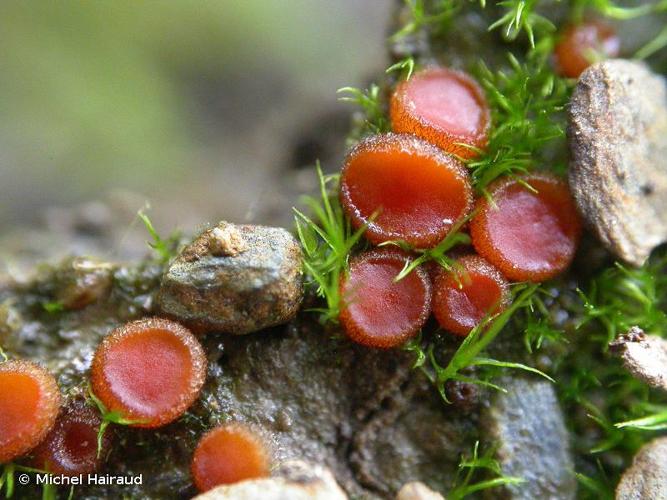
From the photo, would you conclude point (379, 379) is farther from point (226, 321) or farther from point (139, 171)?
point (139, 171)

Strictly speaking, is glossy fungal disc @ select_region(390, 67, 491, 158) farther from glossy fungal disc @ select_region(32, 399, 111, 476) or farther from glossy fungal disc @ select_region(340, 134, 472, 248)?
glossy fungal disc @ select_region(32, 399, 111, 476)

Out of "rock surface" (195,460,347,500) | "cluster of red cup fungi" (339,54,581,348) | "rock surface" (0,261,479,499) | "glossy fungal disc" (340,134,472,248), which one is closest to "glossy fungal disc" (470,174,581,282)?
"cluster of red cup fungi" (339,54,581,348)

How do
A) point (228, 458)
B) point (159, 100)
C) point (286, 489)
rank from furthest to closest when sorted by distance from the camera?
point (159, 100) → point (228, 458) → point (286, 489)

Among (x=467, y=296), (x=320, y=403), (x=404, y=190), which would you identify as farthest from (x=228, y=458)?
(x=404, y=190)

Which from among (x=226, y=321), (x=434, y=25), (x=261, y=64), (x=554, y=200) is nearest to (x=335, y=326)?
(x=226, y=321)

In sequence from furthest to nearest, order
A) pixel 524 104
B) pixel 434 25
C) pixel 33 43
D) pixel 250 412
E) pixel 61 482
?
pixel 33 43 < pixel 434 25 < pixel 524 104 < pixel 250 412 < pixel 61 482

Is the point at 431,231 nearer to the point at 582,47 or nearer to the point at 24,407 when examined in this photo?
the point at 582,47
